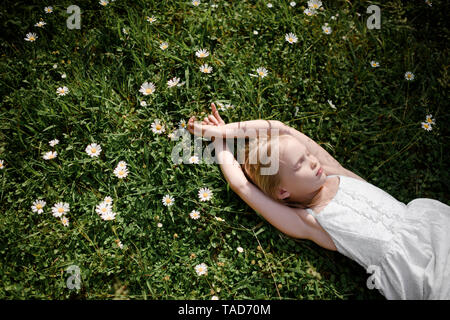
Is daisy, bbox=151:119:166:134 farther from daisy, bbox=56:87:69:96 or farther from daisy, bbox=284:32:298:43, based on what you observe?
daisy, bbox=284:32:298:43

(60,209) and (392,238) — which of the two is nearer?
(392,238)

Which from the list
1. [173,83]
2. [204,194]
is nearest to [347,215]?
[204,194]

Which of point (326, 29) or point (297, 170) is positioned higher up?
point (326, 29)

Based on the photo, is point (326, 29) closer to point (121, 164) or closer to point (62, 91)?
point (121, 164)

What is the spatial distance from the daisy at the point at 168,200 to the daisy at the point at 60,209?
0.62 metres

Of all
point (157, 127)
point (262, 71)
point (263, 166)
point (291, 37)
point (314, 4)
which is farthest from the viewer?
point (314, 4)

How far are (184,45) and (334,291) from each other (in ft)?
6.65

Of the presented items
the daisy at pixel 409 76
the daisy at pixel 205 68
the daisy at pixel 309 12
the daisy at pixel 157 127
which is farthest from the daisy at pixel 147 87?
the daisy at pixel 409 76

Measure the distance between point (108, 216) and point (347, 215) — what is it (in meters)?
1.48

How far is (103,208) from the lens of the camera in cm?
231

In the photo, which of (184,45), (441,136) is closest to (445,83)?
(441,136)

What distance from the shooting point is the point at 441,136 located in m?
2.67

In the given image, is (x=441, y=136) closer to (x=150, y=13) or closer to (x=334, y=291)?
(x=334, y=291)

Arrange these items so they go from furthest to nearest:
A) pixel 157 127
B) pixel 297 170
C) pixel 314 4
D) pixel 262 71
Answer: pixel 314 4, pixel 262 71, pixel 157 127, pixel 297 170
